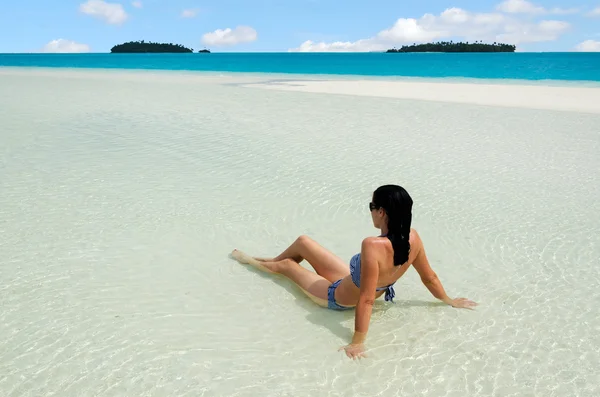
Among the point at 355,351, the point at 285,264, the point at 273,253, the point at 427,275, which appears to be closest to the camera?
the point at 355,351

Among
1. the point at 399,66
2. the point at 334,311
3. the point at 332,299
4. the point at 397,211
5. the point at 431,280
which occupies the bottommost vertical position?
the point at 334,311

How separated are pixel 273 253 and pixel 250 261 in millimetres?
449

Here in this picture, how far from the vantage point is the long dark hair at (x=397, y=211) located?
305cm

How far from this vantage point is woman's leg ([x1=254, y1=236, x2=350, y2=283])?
4.01 metres

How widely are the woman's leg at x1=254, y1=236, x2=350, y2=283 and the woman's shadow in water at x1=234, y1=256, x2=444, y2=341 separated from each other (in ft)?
0.78

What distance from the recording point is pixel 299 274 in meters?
4.19

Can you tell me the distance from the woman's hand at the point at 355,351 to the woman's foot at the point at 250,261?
126cm

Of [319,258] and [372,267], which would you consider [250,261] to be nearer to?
[319,258]

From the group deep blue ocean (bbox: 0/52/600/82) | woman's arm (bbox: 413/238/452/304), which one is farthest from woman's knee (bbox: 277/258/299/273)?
deep blue ocean (bbox: 0/52/600/82)

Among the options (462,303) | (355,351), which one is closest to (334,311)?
(355,351)

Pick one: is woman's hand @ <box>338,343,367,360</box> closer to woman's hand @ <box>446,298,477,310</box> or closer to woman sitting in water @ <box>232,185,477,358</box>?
woman sitting in water @ <box>232,185,477,358</box>

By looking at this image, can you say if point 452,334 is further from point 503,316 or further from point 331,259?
point 331,259

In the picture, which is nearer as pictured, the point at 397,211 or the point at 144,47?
the point at 397,211

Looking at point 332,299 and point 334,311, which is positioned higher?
point 332,299
